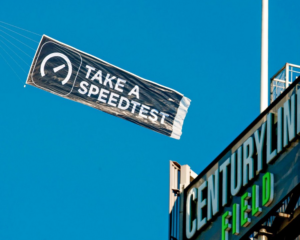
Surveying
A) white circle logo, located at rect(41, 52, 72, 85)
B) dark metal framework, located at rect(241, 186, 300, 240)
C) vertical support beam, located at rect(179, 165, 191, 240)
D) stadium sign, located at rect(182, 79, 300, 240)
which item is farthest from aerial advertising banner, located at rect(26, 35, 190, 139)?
dark metal framework, located at rect(241, 186, 300, 240)

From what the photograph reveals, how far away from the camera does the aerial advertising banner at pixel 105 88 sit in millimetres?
37688

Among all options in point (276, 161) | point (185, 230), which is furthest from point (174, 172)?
point (276, 161)

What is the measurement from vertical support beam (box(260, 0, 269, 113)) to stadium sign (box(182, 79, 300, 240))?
9.47 ft

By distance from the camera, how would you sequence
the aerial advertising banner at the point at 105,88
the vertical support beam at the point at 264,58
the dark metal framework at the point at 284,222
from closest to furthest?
the dark metal framework at the point at 284,222, the vertical support beam at the point at 264,58, the aerial advertising banner at the point at 105,88

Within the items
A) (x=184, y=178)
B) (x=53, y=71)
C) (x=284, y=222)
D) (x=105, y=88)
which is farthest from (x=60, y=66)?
(x=284, y=222)

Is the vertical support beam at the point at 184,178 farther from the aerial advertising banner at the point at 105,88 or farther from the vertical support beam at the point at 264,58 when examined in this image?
the aerial advertising banner at the point at 105,88

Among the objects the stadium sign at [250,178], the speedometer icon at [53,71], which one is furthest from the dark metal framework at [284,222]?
the speedometer icon at [53,71]

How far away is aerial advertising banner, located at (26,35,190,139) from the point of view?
37.7 meters

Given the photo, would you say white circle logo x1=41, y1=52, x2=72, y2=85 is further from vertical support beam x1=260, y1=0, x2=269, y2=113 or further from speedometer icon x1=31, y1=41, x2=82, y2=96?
vertical support beam x1=260, y1=0, x2=269, y2=113

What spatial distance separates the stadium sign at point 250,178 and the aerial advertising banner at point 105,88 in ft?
32.6

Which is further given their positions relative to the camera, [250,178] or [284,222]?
[250,178]

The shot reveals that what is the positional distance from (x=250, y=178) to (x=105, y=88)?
44.7ft

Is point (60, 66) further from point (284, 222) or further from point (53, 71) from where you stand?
point (284, 222)

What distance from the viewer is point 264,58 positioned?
104 ft
